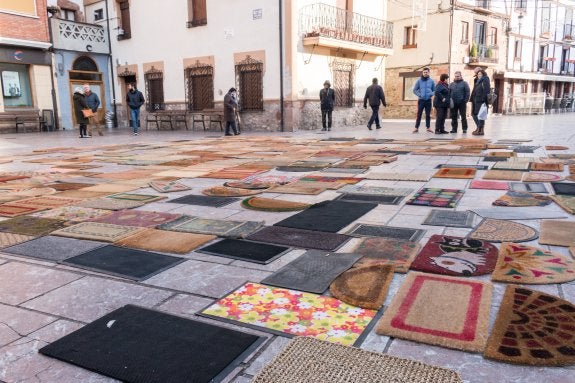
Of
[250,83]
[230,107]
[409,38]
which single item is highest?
[409,38]

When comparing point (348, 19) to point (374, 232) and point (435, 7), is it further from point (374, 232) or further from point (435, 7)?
point (374, 232)

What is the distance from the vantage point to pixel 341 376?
1726mm

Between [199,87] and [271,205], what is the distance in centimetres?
1555

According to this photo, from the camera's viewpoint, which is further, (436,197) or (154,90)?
(154,90)

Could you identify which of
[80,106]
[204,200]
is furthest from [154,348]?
[80,106]

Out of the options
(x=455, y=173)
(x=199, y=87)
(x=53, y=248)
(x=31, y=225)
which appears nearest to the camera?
(x=53, y=248)

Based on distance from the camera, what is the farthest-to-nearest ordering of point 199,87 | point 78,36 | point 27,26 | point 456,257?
point 78,36 < point 199,87 < point 27,26 < point 456,257

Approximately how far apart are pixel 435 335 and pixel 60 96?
69.3 ft

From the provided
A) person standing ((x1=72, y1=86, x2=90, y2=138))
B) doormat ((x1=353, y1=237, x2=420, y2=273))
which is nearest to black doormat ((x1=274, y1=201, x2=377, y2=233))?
doormat ((x1=353, y1=237, x2=420, y2=273))

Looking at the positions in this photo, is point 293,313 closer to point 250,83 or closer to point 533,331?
point 533,331

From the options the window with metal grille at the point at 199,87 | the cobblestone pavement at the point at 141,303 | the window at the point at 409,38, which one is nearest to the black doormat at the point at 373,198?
the cobblestone pavement at the point at 141,303

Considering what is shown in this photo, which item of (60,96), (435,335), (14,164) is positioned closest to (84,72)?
(60,96)

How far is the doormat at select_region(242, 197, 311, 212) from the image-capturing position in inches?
176

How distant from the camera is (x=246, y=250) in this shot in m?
3.26
